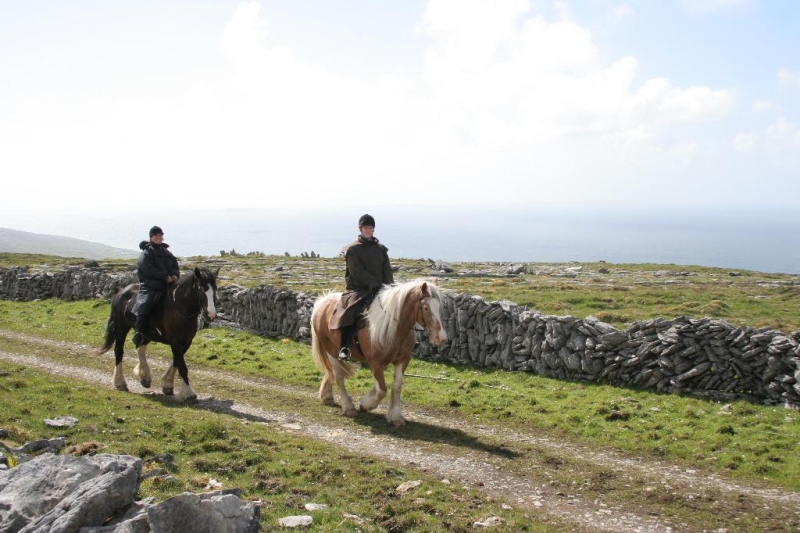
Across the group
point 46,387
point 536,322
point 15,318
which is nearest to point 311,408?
point 46,387

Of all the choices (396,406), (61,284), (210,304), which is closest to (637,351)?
(396,406)

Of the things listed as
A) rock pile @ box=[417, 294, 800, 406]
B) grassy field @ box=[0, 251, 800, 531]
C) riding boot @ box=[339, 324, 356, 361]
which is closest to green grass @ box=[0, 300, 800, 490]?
grassy field @ box=[0, 251, 800, 531]

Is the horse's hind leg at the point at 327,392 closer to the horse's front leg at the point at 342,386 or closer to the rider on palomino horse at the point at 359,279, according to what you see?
the horse's front leg at the point at 342,386

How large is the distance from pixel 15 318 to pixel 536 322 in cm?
2355

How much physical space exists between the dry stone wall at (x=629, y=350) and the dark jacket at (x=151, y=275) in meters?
7.34

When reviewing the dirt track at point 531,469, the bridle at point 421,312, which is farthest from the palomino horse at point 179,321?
the bridle at point 421,312

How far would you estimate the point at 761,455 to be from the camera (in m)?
10.7

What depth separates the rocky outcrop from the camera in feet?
19.5

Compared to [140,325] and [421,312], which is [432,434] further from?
[140,325]

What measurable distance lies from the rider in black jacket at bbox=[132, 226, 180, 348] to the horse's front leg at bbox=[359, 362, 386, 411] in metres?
5.52

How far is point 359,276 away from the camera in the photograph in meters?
13.6

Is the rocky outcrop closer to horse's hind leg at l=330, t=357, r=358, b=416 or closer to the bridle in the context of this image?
the bridle

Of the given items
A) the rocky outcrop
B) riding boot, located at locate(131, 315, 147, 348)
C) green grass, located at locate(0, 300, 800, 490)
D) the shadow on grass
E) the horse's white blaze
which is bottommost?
the shadow on grass

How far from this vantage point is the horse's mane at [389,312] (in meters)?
12.6
